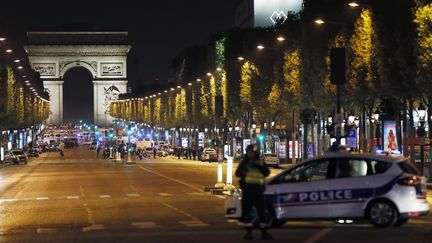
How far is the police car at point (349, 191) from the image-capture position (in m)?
24.3

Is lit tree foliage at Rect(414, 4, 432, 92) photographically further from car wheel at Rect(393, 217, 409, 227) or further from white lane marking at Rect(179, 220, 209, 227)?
car wheel at Rect(393, 217, 409, 227)

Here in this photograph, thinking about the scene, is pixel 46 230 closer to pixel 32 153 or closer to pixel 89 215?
pixel 89 215

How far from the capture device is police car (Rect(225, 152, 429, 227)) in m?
24.3

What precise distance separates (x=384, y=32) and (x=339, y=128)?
1513cm

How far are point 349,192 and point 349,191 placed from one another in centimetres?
2

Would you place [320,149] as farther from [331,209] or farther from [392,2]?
[331,209]

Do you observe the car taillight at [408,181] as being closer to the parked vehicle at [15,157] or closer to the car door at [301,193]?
the car door at [301,193]

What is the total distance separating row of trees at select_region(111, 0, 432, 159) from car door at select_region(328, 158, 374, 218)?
25392 millimetres

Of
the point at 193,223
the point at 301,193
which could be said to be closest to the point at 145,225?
the point at 193,223

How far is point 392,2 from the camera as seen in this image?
57.9 meters

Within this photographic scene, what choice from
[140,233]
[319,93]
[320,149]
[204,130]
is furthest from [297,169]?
[204,130]

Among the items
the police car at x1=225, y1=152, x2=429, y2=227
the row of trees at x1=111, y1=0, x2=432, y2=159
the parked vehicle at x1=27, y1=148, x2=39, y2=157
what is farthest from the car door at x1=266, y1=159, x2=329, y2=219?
the parked vehicle at x1=27, y1=148, x2=39, y2=157

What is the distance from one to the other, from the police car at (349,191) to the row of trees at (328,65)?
25194 millimetres

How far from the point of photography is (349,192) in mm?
24500
